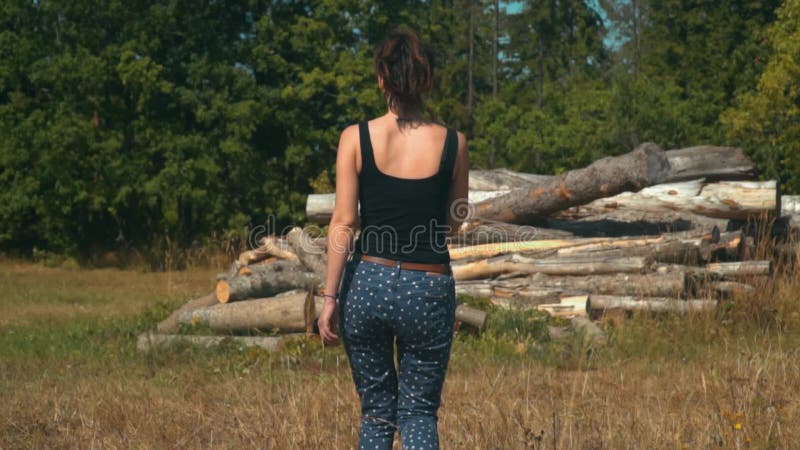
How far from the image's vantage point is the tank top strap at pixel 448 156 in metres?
4.37

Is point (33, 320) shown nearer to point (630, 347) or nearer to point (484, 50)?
point (630, 347)

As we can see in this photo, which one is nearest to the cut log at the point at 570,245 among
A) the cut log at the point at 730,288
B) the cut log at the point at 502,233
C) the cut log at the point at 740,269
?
the cut log at the point at 502,233

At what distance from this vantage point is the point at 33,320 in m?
14.7

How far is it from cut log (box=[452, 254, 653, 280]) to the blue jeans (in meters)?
8.41

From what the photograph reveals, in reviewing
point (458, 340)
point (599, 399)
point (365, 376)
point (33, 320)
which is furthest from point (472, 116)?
point (365, 376)

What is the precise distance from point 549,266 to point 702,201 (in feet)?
10.2

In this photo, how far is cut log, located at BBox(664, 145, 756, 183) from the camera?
15.2 metres

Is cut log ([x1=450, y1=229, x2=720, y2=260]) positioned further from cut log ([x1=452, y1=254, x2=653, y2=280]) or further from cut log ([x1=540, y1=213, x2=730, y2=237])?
cut log ([x1=540, y1=213, x2=730, y2=237])

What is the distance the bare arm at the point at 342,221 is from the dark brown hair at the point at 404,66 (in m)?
0.25

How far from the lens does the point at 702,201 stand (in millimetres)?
14680

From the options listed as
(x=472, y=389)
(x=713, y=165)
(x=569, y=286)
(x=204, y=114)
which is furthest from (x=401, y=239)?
(x=204, y=114)

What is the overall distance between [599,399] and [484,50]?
4304 centimetres

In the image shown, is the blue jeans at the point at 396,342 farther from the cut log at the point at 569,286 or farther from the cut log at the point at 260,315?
the cut log at the point at 569,286

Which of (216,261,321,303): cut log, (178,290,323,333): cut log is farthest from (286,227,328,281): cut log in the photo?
(178,290,323,333): cut log
